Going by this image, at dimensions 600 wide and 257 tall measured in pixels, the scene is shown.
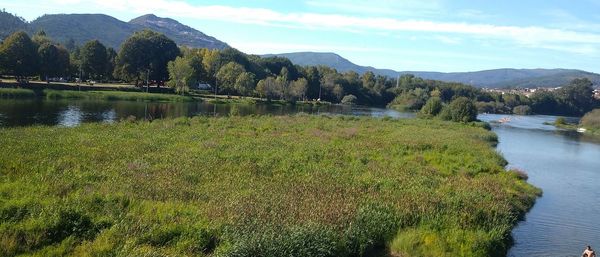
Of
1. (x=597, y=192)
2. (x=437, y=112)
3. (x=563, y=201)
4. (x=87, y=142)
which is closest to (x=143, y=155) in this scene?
(x=87, y=142)

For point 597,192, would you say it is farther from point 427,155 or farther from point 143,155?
point 143,155

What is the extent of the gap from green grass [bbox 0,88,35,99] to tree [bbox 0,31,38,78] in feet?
31.7

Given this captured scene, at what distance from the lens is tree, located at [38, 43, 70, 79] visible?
326 ft

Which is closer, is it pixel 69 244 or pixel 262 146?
pixel 69 244

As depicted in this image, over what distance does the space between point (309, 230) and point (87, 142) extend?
22346mm

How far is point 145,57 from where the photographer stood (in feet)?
411

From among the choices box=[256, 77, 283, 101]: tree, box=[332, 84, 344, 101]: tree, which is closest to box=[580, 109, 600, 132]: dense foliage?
box=[332, 84, 344, 101]: tree

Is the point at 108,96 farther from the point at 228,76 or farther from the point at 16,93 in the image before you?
the point at 228,76

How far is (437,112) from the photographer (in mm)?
117812

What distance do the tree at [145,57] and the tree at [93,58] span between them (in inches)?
145

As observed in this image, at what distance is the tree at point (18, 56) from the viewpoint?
91.2 metres

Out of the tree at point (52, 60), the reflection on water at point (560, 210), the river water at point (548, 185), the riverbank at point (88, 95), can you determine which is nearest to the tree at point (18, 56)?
the tree at point (52, 60)

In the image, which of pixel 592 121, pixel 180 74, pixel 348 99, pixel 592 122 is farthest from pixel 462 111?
pixel 348 99

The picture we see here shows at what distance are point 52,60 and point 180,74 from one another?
96.0ft
